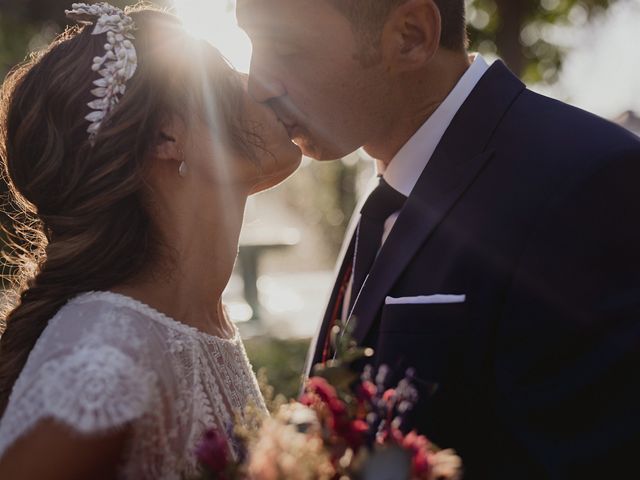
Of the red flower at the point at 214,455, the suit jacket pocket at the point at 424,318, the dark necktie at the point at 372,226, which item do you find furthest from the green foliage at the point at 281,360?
the red flower at the point at 214,455

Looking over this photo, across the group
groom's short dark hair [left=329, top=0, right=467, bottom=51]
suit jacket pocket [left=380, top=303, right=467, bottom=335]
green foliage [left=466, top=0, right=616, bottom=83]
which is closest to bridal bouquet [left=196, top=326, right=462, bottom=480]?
suit jacket pocket [left=380, top=303, right=467, bottom=335]

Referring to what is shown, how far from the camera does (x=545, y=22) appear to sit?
11750mm

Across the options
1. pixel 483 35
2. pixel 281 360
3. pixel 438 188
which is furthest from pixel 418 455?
pixel 483 35

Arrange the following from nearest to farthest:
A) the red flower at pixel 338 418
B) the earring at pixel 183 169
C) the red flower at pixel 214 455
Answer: the red flower at pixel 338 418, the red flower at pixel 214 455, the earring at pixel 183 169

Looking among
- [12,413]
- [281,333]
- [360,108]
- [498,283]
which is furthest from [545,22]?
[12,413]

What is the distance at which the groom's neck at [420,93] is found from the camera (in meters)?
3.45

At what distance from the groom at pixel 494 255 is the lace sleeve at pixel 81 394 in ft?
3.11

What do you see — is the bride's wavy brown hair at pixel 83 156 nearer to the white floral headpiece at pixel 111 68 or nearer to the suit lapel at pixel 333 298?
the white floral headpiece at pixel 111 68

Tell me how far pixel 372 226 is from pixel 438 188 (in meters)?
0.59

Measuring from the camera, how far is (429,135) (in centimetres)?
341

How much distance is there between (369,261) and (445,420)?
3.01 feet

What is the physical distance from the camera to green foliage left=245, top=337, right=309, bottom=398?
8.32 metres

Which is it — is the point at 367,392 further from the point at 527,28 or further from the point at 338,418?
the point at 527,28

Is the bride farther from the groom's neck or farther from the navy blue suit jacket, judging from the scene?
the navy blue suit jacket
